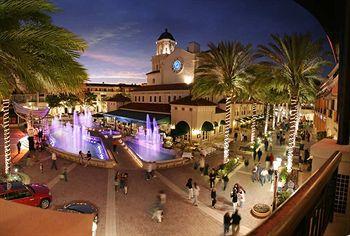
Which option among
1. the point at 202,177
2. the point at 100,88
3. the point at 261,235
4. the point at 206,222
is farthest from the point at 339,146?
the point at 100,88

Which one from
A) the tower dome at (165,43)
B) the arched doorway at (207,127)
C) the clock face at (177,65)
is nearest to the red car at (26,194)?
the arched doorway at (207,127)

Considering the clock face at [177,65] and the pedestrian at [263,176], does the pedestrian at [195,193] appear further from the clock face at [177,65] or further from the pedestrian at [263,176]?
the clock face at [177,65]

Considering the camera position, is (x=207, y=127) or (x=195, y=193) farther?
(x=207, y=127)

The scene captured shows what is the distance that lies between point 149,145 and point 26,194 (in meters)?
20.7

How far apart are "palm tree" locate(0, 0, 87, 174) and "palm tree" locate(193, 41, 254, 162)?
715 inches

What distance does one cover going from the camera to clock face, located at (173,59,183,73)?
4991cm

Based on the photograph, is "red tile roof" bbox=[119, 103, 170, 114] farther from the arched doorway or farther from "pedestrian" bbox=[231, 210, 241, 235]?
"pedestrian" bbox=[231, 210, 241, 235]

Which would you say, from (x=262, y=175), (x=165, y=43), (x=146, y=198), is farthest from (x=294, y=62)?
(x=165, y=43)

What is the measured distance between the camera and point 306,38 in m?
20.5

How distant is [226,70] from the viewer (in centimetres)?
2506

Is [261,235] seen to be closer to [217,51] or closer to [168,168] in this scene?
[168,168]

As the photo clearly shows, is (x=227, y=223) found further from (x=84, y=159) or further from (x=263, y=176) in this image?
(x=84, y=159)

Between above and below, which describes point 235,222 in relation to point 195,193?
below

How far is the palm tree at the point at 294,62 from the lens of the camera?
20609mm
